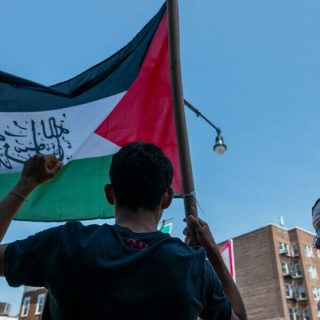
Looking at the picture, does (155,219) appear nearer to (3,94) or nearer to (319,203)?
(319,203)

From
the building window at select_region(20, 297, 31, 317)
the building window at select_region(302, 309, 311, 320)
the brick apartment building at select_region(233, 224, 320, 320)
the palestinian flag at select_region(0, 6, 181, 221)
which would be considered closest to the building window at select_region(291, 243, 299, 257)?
the brick apartment building at select_region(233, 224, 320, 320)

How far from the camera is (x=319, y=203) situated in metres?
4.00

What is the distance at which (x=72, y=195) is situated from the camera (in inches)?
191

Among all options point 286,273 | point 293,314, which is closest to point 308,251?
point 286,273

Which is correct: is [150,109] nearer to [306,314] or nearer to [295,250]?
[306,314]

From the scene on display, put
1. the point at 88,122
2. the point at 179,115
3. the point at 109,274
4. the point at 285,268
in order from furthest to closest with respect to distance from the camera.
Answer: the point at 285,268 → the point at 88,122 → the point at 179,115 → the point at 109,274

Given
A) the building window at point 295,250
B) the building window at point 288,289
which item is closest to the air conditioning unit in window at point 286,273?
the building window at point 288,289

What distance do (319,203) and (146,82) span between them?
2.37 m

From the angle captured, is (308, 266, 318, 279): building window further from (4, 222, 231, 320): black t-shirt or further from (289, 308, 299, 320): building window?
(4, 222, 231, 320): black t-shirt

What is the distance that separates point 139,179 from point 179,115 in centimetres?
151

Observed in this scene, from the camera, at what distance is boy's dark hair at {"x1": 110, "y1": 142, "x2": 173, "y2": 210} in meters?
1.76

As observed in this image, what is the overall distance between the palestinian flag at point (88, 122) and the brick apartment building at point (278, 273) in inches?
1966

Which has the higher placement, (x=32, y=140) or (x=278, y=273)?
(x=278, y=273)

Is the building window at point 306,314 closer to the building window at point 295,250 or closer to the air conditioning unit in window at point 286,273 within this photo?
the air conditioning unit in window at point 286,273
